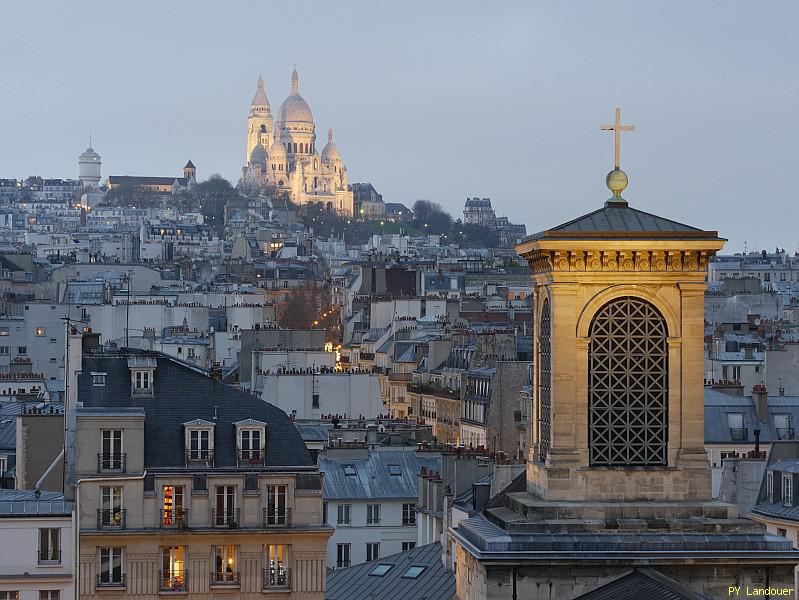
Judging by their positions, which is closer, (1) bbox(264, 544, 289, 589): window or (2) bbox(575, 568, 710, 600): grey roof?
(2) bbox(575, 568, 710, 600): grey roof

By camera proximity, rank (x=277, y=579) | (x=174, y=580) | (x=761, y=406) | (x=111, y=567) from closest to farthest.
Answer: (x=111, y=567) < (x=174, y=580) < (x=277, y=579) < (x=761, y=406)

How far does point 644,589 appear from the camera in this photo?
63.0 feet

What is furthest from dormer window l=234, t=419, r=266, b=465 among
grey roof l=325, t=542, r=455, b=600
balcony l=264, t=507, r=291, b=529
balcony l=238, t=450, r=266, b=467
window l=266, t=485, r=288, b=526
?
grey roof l=325, t=542, r=455, b=600

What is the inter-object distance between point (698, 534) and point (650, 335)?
168 centimetres

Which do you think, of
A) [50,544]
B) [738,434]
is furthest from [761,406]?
[50,544]

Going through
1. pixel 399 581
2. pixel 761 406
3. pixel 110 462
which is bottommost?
pixel 399 581

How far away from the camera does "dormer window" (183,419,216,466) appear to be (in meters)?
34.2

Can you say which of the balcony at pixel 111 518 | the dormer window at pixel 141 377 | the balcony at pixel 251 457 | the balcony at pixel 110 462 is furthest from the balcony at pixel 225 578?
the dormer window at pixel 141 377

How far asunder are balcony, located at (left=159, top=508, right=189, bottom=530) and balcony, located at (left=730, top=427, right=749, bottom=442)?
59.3ft

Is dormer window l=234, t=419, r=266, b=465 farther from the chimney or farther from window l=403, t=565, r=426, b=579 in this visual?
the chimney

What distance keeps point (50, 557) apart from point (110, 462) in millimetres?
1794

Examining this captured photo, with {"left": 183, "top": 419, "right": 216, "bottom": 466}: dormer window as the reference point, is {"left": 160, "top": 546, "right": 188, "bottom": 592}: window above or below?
below

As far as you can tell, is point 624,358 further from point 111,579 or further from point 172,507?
point 172,507

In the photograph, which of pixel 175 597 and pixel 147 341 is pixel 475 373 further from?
pixel 175 597
